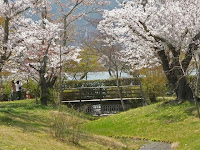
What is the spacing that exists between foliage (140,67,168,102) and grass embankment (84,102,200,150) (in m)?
5.87

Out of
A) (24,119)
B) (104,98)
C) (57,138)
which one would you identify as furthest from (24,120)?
(104,98)

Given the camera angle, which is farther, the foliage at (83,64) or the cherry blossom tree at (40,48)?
the foliage at (83,64)

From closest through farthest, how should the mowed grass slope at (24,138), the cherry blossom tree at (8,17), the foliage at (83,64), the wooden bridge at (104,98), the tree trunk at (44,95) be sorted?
the mowed grass slope at (24,138), the cherry blossom tree at (8,17), the tree trunk at (44,95), the wooden bridge at (104,98), the foliage at (83,64)

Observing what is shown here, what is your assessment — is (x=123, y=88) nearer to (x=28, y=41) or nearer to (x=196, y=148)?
(x=28, y=41)

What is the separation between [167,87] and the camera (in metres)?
21.8

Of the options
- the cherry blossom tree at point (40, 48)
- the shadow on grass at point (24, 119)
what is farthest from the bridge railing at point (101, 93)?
the shadow on grass at point (24, 119)

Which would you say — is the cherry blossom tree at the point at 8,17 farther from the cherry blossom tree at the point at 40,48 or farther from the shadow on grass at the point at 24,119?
the shadow on grass at the point at 24,119

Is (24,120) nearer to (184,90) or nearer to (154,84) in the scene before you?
(184,90)

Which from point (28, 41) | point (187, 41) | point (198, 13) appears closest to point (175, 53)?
point (187, 41)

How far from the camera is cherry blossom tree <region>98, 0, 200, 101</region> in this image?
14.0 metres

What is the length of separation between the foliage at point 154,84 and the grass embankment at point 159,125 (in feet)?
A: 19.3

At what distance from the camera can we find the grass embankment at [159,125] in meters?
10.8

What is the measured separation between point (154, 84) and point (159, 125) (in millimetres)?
8932

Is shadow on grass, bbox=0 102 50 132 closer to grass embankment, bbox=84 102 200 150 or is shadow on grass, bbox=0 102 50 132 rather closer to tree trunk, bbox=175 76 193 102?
grass embankment, bbox=84 102 200 150
